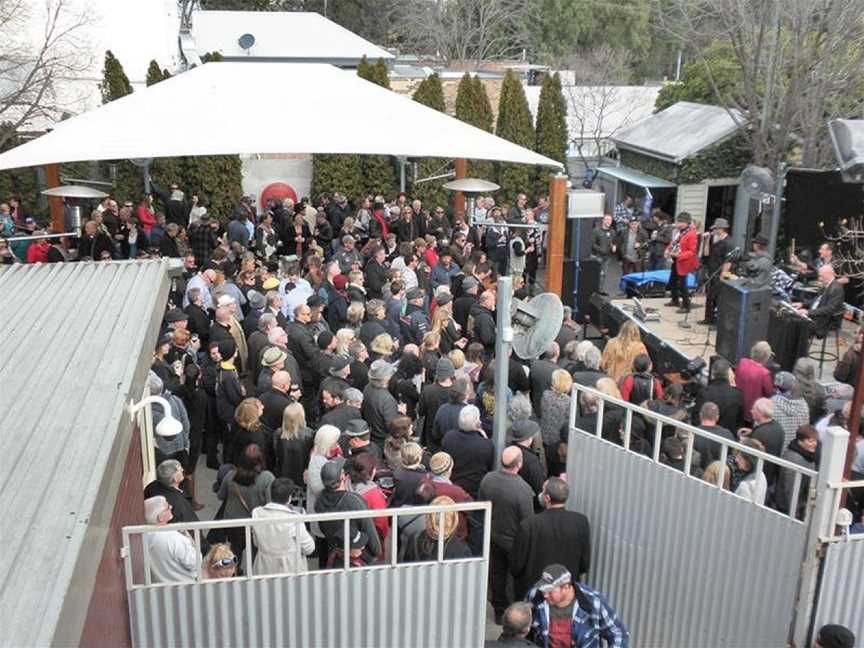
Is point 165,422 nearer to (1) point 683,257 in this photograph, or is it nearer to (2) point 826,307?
(2) point 826,307

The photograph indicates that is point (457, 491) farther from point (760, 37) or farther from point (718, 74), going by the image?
point (718, 74)

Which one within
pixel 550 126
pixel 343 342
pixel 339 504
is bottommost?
pixel 339 504

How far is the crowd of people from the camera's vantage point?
5.14 metres

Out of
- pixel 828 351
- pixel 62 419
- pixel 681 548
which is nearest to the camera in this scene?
pixel 62 419

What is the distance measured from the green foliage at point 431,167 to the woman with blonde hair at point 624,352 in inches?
483

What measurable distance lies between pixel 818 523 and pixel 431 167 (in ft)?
55.5

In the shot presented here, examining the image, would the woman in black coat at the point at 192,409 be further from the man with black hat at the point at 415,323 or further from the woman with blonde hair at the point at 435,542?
the woman with blonde hair at the point at 435,542

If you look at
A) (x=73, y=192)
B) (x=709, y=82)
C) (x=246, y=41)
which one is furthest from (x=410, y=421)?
(x=246, y=41)

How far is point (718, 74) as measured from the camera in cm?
2091

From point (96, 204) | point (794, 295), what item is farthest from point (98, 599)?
point (96, 204)

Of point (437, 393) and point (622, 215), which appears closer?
point (437, 393)

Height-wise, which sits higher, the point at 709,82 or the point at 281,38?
the point at 281,38

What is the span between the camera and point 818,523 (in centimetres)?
454

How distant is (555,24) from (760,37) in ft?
101
